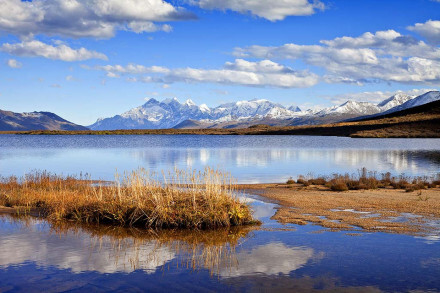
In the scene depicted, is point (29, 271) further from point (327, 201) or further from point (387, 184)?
point (387, 184)

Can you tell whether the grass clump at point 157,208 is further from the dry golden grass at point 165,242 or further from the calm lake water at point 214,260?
the calm lake water at point 214,260

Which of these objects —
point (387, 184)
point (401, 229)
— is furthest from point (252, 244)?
point (387, 184)

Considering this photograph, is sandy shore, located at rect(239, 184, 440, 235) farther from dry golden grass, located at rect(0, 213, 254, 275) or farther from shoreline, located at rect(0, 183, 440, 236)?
dry golden grass, located at rect(0, 213, 254, 275)

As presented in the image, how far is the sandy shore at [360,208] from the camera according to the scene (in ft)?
56.4

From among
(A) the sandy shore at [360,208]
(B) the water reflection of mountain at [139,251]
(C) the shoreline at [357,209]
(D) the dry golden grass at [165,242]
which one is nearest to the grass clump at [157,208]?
(D) the dry golden grass at [165,242]

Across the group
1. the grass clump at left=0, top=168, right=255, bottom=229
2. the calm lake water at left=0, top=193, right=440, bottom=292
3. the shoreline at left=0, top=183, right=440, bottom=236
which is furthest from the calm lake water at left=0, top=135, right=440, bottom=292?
the shoreline at left=0, top=183, right=440, bottom=236

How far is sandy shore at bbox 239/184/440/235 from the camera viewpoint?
17177 millimetres

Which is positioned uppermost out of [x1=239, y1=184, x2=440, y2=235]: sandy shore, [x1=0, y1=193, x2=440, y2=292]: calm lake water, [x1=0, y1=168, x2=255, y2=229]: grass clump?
[x1=0, y1=168, x2=255, y2=229]: grass clump

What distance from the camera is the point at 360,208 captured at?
823 inches

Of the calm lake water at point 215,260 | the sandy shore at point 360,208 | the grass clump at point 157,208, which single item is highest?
the grass clump at point 157,208

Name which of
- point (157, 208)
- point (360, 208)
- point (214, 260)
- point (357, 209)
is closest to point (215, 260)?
point (214, 260)

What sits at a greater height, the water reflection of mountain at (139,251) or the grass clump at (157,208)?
the grass clump at (157,208)

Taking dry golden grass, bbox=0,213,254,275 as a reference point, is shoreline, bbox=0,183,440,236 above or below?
above

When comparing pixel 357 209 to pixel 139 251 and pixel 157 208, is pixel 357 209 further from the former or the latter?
pixel 139 251
